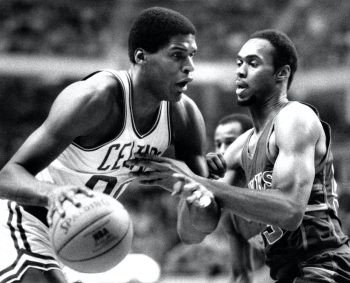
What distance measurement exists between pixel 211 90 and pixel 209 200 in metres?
13.3

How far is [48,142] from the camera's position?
3.64 meters

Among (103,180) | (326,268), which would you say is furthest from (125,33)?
(326,268)

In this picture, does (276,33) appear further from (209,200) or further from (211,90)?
(211,90)

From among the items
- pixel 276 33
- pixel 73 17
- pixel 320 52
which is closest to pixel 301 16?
pixel 320 52

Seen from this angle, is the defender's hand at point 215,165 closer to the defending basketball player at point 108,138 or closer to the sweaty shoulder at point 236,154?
the defending basketball player at point 108,138

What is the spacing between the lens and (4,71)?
1412 cm

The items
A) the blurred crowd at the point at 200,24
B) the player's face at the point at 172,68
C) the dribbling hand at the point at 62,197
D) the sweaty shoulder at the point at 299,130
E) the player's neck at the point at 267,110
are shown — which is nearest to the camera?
the dribbling hand at the point at 62,197

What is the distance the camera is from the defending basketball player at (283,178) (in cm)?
371

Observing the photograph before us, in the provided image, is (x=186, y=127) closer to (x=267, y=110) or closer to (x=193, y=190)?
(x=267, y=110)

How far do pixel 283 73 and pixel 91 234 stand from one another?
1835 mm

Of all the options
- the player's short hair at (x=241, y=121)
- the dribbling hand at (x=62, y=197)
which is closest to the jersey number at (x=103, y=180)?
the dribbling hand at (x=62, y=197)

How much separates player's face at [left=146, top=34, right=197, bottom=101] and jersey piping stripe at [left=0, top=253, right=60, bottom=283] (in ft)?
4.18

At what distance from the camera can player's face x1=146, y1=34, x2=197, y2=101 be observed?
420cm

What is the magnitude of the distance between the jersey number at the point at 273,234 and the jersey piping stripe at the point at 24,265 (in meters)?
1.35
